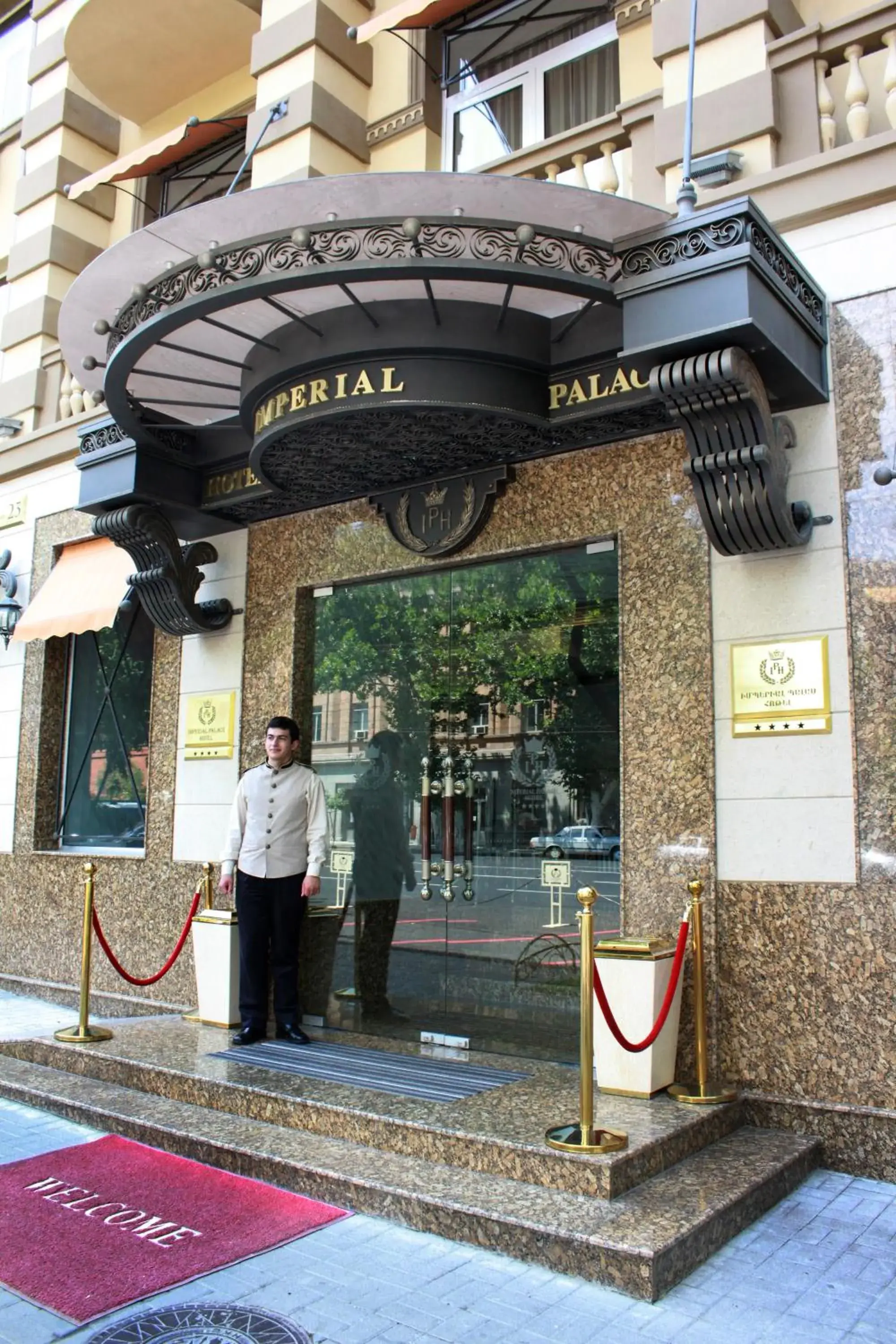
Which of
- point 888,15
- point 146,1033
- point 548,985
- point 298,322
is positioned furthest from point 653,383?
point 146,1033

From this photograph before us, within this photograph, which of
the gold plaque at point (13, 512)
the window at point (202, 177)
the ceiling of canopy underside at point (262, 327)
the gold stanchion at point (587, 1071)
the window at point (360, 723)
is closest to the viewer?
the gold stanchion at point (587, 1071)

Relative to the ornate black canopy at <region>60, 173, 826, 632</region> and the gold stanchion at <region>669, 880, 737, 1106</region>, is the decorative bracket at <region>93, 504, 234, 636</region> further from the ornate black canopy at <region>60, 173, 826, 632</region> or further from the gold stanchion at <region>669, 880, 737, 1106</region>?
the gold stanchion at <region>669, 880, 737, 1106</region>

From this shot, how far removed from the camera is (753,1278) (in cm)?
387

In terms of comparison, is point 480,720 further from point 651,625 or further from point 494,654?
point 651,625

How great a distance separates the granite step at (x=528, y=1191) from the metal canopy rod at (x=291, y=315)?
4.20m

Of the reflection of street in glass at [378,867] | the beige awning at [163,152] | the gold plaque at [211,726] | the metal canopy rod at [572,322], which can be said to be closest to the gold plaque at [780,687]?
the metal canopy rod at [572,322]

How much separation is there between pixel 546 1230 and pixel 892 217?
5081mm

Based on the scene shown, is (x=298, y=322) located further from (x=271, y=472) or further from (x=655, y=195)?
(x=655, y=195)

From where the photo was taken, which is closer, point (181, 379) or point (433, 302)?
point (433, 302)

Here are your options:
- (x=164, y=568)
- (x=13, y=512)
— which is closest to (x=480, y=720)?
(x=164, y=568)

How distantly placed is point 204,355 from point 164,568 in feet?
6.99

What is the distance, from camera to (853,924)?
16.7ft

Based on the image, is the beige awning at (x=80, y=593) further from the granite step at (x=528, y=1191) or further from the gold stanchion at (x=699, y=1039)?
the gold stanchion at (x=699, y=1039)

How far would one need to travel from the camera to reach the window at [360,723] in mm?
7395
